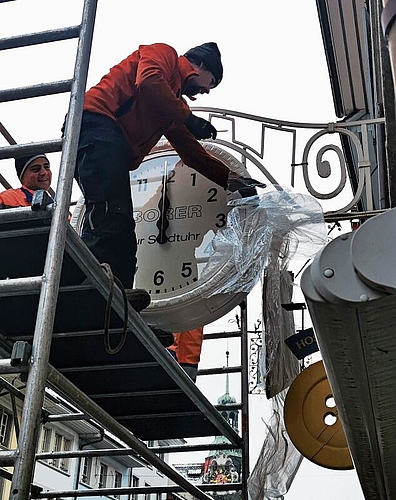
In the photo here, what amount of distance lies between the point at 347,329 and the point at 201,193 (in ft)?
8.45

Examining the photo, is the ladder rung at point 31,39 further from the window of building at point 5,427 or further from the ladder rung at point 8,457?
the window of building at point 5,427

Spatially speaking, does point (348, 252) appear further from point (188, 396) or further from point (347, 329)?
point (188, 396)

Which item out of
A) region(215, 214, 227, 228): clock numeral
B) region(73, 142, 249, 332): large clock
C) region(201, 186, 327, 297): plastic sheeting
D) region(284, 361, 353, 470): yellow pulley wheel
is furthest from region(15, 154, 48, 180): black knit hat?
region(284, 361, 353, 470): yellow pulley wheel

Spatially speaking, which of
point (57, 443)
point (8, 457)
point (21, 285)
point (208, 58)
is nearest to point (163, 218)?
point (208, 58)

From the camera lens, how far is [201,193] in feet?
12.6

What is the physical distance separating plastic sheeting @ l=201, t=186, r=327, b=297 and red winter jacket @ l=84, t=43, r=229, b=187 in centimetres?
52

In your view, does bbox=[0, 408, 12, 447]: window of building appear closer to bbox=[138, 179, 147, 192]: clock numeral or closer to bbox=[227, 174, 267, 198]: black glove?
bbox=[138, 179, 147, 192]: clock numeral

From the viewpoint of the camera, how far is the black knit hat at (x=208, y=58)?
381cm

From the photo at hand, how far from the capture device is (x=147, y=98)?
334 centimetres

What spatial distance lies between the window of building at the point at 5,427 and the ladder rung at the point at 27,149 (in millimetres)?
13782

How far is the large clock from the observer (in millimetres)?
3471

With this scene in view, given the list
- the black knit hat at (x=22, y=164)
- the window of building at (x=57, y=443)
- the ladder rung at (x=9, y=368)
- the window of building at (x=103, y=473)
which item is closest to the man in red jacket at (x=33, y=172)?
the black knit hat at (x=22, y=164)

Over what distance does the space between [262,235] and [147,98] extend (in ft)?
2.86

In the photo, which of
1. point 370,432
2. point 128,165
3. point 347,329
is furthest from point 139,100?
point 347,329
